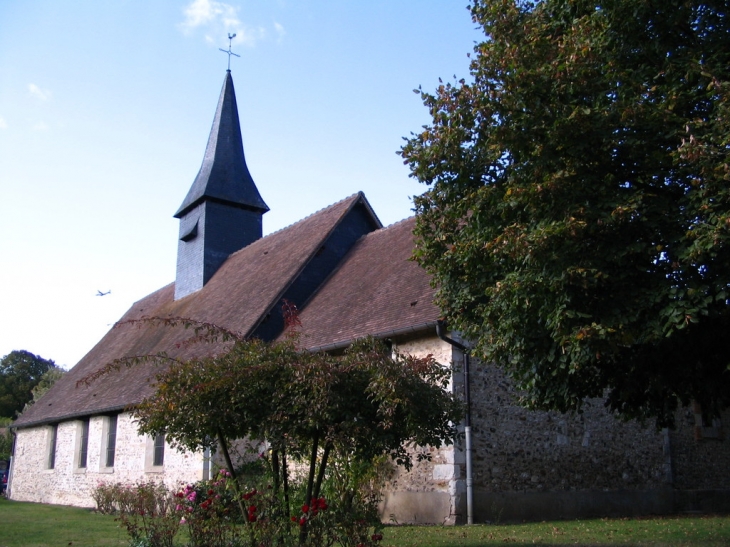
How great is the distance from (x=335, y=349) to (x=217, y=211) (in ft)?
35.7

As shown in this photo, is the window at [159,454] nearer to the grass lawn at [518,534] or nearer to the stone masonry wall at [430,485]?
the grass lawn at [518,534]

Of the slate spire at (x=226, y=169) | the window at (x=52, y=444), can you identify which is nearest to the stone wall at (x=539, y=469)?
the slate spire at (x=226, y=169)

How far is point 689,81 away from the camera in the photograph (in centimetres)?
690

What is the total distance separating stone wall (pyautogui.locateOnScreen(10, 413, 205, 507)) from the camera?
1606 cm

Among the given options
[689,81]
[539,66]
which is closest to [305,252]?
[539,66]

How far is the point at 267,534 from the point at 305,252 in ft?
39.0

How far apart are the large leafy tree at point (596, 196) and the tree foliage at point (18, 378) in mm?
49077

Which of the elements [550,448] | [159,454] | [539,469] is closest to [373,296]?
[550,448]

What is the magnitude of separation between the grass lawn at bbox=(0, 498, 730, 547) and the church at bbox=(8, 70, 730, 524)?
3.25ft

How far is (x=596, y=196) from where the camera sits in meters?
7.09

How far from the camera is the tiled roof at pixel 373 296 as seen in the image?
41.8 ft

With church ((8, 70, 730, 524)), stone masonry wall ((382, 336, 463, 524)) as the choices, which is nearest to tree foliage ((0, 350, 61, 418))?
church ((8, 70, 730, 524))

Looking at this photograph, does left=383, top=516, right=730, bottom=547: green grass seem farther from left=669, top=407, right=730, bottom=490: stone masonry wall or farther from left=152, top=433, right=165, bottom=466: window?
left=152, top=433, right=165, bottom=466: window

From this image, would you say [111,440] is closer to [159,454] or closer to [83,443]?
[83,443]
